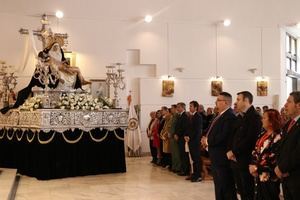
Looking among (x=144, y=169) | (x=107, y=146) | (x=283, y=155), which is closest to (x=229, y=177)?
(x=283, y=155)

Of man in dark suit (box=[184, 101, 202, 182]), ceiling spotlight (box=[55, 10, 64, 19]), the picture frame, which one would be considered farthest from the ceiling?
man in dark suit (box=[184, 101, 202, 182])

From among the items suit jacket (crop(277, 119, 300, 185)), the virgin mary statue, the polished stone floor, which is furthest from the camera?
the virgin mary statue

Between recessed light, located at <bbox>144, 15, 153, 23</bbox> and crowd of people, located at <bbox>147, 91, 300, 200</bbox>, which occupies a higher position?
recessed light, located at <bbox>144, 15, 153, 23</bbox>

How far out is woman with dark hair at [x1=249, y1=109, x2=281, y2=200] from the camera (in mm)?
4562

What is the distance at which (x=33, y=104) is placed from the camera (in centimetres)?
889

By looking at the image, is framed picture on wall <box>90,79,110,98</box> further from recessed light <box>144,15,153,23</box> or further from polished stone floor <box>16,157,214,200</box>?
polished stone floor <box>16,157,214,200</box>

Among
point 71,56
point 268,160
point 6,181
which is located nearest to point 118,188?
point 6,181

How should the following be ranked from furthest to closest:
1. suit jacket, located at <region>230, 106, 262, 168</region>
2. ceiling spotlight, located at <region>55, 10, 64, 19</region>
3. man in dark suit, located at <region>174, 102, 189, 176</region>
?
ceiling spotlight, located at <region>55, 10, 64, 19</region> < man in dark suit, located at <region>174, 102, 189, 176</region> < suit jacket, located at <region>230, 106, 262, 168</region>

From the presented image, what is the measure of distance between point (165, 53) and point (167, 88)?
4.21 feet

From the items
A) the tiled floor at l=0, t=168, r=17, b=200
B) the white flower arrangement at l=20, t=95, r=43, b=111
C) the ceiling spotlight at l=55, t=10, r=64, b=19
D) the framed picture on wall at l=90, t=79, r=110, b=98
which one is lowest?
the tiled floor at l=0, t=168, r=17, b=200

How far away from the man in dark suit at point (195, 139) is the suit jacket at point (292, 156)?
14.1 feet

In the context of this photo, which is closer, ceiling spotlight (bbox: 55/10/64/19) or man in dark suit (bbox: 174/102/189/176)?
man in dark suit (bbox: 174/102/189/176)

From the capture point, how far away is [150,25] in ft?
47.6

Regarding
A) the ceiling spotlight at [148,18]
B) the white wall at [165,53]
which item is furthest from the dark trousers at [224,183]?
the ceiling spotlight at [148,18]
